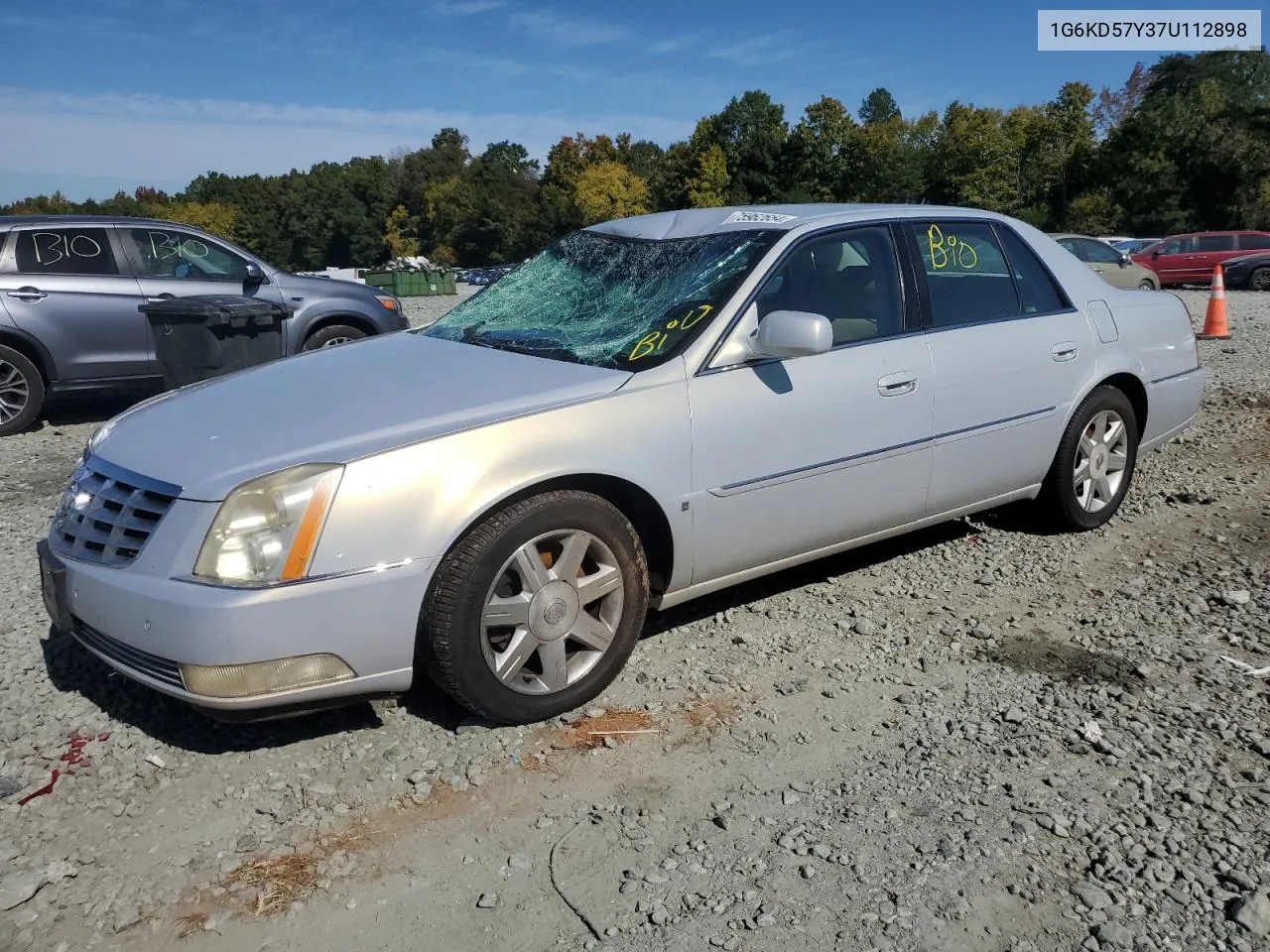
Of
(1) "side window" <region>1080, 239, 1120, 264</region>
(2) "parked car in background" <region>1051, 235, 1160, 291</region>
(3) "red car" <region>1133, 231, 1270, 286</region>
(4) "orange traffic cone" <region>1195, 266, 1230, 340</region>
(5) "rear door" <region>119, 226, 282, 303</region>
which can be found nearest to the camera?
(5) "rear door" <region>119, 226, 282, 303</region>

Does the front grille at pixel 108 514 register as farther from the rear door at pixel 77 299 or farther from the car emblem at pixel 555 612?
the rear door at pixel 77 299

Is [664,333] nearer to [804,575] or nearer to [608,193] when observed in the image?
[804,575]

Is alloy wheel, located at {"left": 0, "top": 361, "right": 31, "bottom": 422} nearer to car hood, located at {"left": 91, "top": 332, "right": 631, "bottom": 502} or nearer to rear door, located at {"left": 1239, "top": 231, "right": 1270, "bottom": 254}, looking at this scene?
car hood, located at {"left": 91, "top": 332, "right": 631, "bottom": 502}

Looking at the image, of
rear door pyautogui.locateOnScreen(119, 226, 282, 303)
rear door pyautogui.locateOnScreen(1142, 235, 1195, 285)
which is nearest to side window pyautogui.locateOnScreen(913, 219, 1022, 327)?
rear door pyautogui.locateOnScreen(119, 226, 282, 303)

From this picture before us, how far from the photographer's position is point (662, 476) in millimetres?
3469

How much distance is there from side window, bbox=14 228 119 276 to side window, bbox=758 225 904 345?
21.5 feet

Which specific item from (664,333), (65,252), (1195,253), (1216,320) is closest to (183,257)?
(65,252)

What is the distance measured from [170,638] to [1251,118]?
2223 inches

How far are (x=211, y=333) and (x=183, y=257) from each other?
2004mm

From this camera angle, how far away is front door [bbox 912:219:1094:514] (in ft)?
14.1

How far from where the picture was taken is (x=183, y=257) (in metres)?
8.71

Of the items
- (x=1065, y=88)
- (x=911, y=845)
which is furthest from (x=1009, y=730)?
(x=1065, y=88)

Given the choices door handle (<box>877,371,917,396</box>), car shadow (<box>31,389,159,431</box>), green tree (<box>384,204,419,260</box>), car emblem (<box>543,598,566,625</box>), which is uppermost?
green tree (<box>384,204,419,260</box>)

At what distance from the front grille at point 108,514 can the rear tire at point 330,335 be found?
5.59 metres
